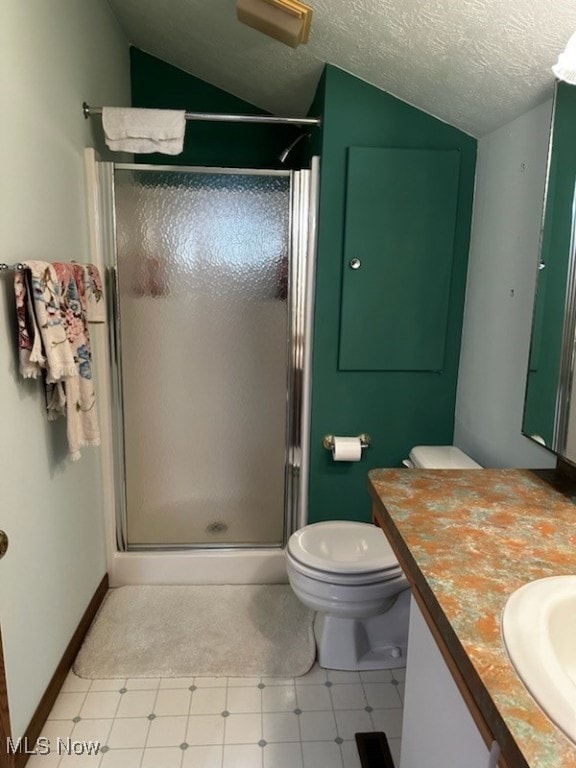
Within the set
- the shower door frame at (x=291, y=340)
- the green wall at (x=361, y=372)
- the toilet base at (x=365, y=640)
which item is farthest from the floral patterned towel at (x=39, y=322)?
the toilet base at (x=365, y=640)

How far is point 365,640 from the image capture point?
6.53ft

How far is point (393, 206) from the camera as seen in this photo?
7.15 feet

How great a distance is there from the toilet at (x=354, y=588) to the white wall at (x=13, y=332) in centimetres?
82

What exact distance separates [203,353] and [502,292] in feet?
4.12

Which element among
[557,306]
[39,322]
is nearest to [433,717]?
[557,306]

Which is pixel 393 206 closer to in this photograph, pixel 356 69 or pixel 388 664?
pixel 356 69

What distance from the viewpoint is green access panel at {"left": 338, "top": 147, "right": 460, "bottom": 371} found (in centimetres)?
215

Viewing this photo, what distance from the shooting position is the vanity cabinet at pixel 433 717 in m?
0.92

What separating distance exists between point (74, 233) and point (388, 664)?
1997mm

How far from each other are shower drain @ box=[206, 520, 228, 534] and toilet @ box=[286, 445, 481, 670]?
2.01 feet

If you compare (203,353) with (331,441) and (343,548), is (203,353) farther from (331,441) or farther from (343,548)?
(343,548)

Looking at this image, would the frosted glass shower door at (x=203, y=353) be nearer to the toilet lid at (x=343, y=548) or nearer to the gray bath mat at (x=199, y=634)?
the gray bath mat at (x=199, y=634)

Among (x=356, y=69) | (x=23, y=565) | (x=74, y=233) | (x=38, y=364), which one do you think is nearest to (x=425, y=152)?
(x=356, y=69)

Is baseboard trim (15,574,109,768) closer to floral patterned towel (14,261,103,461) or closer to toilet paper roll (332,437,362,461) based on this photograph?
floral patterned towel (14,261,103,461)
